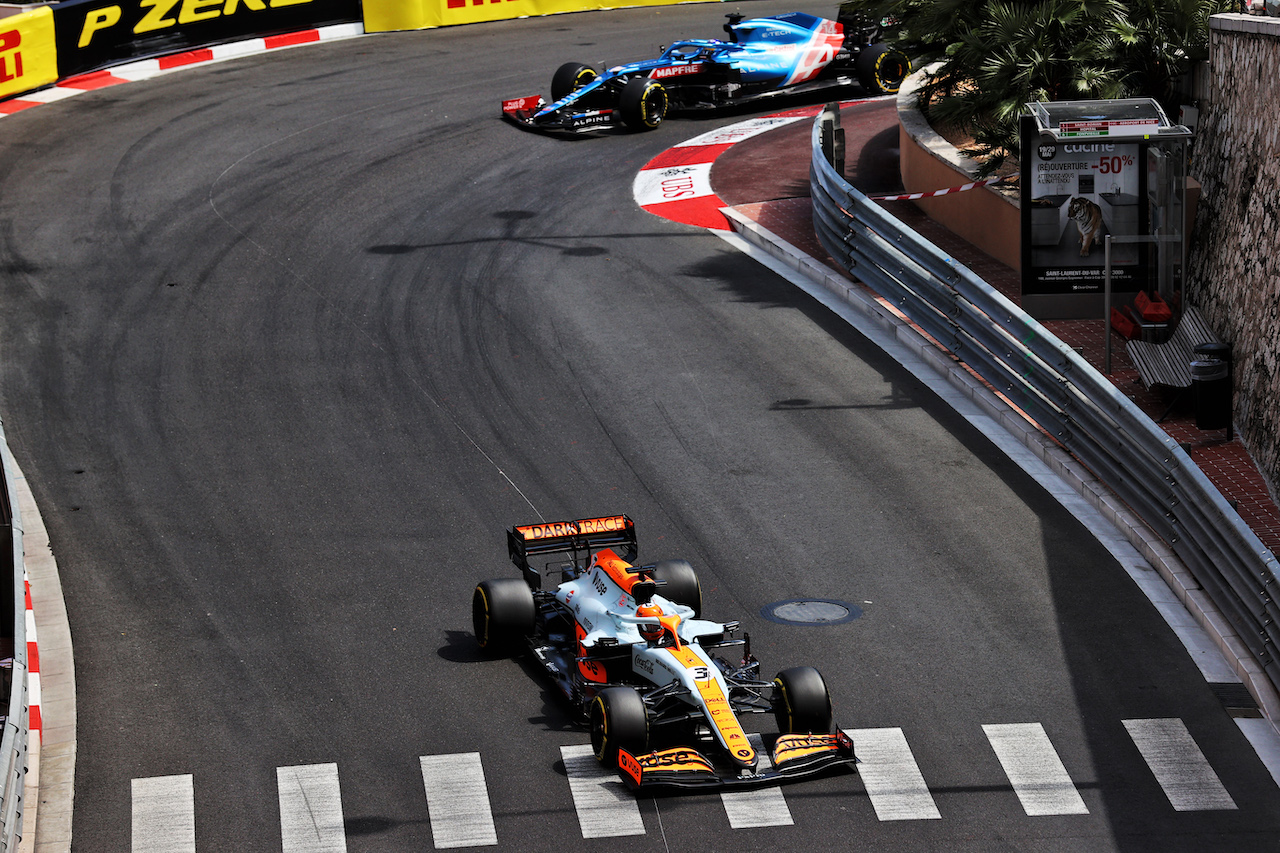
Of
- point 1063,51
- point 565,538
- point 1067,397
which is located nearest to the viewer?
point 565,538

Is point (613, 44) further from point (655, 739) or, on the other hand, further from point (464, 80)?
point (655, 739)

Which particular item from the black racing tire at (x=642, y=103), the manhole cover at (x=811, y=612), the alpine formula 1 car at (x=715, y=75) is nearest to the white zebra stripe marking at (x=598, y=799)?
the manhole cover at (x=811, y=612)

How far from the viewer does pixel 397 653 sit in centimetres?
1166

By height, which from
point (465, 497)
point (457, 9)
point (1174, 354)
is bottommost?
point (465, 497)

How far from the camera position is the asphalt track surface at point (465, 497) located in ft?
33.4

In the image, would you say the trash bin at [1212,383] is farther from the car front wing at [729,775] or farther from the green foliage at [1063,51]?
the car front wing at [729,775]

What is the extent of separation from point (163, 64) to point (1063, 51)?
61.6ft

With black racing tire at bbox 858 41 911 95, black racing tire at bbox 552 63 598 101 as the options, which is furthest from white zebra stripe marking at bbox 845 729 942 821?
black racing tire at bbox 858 41 911 95

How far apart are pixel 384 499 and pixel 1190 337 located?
27.0 feet

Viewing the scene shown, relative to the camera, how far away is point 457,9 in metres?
34.7

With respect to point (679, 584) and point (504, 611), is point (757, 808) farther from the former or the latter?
point (504, 611)

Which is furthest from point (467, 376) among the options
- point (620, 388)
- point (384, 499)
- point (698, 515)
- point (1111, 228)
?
point (1111, 228)

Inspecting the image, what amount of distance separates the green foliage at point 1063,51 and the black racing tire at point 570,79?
898cm

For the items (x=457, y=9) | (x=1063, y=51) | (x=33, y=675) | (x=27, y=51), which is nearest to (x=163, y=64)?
(x=27, y=51)
